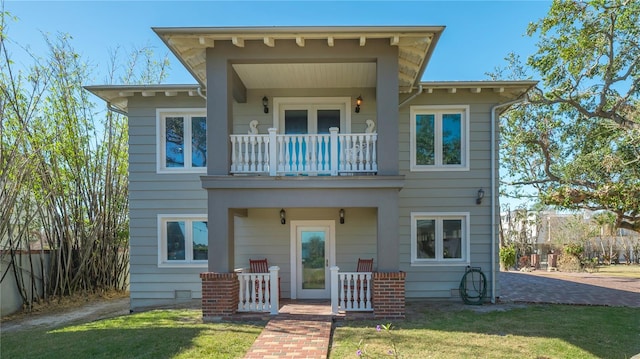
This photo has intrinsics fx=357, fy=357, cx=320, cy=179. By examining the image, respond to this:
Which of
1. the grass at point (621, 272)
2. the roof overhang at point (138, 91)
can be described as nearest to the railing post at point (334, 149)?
the roof overhang at point (138, 91)

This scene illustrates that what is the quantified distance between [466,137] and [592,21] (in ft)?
21.5

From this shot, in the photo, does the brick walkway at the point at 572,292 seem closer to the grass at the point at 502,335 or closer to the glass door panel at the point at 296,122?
the grass at the point at 502,335

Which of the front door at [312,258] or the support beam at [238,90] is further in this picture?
the front door at [312,258]

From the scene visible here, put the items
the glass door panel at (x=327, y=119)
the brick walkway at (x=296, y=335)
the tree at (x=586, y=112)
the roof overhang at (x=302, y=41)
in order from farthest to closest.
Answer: the tree at (x=586, y=112) < the glass door panel at (x=327, y=119) < the roof overhang at (x=302, y=41) < the brick walkway at (x=296, y=335)

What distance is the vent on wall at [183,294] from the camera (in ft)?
28.3

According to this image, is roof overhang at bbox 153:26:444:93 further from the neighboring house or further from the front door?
the front door

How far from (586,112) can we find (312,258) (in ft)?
36.6

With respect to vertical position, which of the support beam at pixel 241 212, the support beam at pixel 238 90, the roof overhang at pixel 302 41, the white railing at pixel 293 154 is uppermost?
the roof overhang at pixel 302 41

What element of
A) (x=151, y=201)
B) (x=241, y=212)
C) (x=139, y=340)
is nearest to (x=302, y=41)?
(x=241, y=212)

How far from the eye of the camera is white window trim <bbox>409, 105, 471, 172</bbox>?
28.5 ft

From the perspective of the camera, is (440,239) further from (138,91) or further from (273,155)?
(138,91)

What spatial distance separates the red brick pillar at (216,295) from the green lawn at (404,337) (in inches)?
11.1

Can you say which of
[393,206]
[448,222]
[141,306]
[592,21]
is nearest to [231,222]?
[393,206]

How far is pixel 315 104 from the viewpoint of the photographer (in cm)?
880
